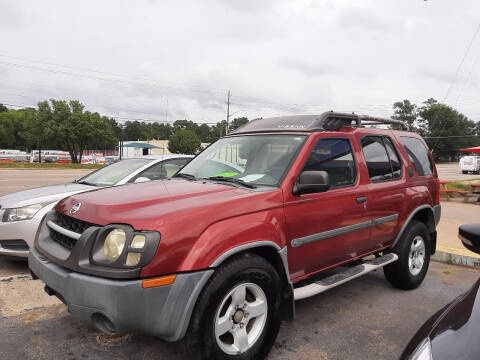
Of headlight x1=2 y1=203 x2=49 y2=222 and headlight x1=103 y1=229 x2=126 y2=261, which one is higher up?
headlight x1=103 y1=229 x2=126 y2=261

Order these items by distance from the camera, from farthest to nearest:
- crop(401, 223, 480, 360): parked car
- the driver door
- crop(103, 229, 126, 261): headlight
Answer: the driver door
crop(103, 229, 126, 261): headlight
crop(401, 223, 480, 360): parked car

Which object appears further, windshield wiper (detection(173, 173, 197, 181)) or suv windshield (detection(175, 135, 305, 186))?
windshield wiper (detection(173, 173, 197, 181))

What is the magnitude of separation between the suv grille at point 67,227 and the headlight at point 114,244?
→ 23 centimetres

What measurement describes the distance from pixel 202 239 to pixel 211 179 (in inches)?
40.9

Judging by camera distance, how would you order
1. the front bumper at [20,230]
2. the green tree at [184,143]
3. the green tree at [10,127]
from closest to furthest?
the front bumper at [20,230] < the green tree at [184,143] < the green tree at [10,127]

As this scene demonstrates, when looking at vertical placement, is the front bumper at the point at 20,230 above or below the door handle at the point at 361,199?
below

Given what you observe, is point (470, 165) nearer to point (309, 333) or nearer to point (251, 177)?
point (309, 333)

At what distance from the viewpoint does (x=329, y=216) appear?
3223 mm

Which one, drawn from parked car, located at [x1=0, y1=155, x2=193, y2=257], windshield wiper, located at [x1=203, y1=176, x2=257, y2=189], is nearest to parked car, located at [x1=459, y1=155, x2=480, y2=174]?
parked car, located at [x1=0, y1=155, x2=193, y2=257]

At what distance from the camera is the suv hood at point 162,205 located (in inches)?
91.3

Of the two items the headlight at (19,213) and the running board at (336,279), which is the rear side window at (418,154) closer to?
the running board at (336,279)

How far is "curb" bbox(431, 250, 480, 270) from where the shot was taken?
5414mm

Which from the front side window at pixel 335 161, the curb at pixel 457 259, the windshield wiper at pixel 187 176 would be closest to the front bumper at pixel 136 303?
the windshield wiper at pixel 187 176

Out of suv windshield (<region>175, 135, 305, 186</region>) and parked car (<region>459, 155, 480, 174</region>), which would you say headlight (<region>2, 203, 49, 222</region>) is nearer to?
suv windshield (<region>175, 135, 305, 186</region>)
